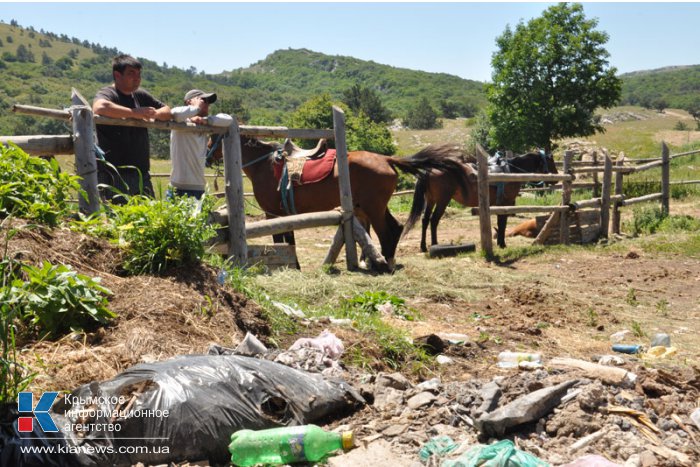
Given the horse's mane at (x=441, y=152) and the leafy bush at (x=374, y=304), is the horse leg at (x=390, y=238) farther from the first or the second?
the leafy bush at (x=374, y=304)

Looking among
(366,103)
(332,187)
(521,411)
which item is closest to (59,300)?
(521,411)

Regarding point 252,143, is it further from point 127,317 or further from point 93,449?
point 93,449

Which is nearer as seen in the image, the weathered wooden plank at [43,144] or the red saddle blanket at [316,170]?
the weathered wooden plank at [43,144]

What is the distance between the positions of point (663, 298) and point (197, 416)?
6090 mm

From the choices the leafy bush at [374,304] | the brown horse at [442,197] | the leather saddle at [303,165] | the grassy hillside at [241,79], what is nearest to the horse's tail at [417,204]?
the brown horse at [442,197]

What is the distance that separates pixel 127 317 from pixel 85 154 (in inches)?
57.6

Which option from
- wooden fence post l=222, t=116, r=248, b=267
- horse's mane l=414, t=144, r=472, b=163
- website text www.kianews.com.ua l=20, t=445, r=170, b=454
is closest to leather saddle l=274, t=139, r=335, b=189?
horse's mane l=414, t=144, r=472, b=163

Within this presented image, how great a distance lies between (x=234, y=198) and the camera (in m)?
5.82

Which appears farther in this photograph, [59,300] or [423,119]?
[423,119]

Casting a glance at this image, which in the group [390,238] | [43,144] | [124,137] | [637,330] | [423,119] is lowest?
[637,330]

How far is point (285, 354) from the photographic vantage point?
3.55 meters

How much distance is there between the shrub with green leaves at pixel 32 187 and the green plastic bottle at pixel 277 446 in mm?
2035

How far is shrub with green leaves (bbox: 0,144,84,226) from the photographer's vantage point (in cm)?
372

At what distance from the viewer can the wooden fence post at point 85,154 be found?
4389 mm
